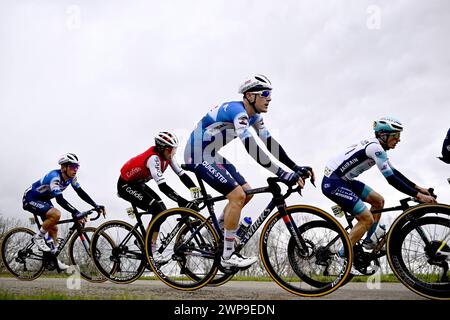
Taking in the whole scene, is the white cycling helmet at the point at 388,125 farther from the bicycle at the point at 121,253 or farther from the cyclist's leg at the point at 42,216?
the cyclist's leg at the point at 42,216

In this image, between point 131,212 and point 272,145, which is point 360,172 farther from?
point 131,212

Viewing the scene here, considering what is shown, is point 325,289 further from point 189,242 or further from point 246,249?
point 189,242

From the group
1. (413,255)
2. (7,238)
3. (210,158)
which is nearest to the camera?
(413,255)

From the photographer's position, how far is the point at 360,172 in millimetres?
7180

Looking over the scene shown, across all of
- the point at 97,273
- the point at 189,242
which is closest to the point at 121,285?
the point at 97,273

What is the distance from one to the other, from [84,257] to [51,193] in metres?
2.01

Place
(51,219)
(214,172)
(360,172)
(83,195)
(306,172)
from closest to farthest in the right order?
(306,172)
(214,172)
(360,172)
(83,195)
(51,219)

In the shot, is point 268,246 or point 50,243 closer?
point 268,246

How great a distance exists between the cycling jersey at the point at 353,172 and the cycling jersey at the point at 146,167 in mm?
2781

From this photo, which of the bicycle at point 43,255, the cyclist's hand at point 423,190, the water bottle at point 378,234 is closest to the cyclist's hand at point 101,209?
the bicycle at point 43,255

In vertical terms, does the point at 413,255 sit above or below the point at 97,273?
above

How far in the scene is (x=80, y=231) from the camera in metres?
9.73

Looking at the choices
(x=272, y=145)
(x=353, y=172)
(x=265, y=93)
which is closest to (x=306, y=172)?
(x=272, y=145)
